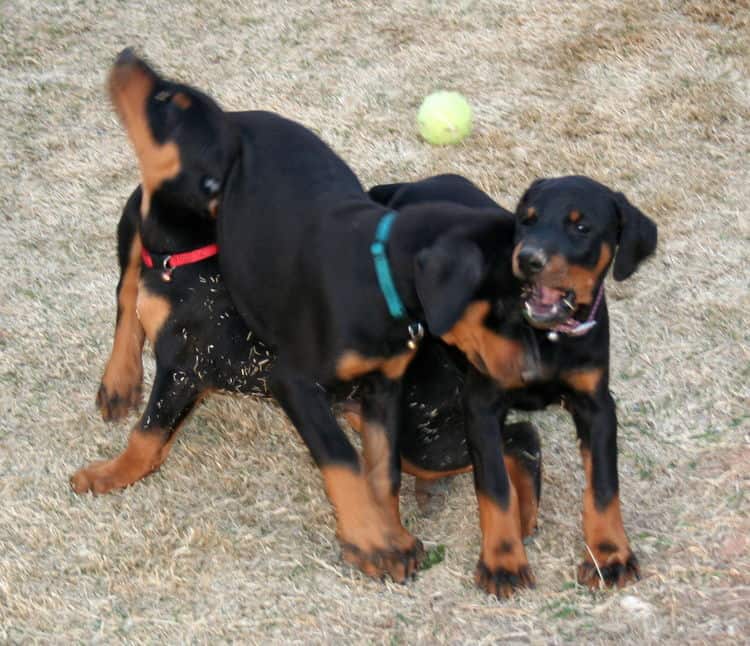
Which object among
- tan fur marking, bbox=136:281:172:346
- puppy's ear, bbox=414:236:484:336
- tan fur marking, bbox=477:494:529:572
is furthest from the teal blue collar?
tan fur marking, bbox=136:281:172:346

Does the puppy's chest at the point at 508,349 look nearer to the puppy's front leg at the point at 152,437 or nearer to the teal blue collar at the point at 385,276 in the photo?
the teal blue collar at the point at 385,276

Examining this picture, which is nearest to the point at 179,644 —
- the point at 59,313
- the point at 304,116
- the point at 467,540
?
the point at 467,540

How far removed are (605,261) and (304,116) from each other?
3.30 m

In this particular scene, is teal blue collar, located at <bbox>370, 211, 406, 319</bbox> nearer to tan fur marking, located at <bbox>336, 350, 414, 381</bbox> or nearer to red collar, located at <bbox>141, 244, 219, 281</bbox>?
tan fur marking, located at <bbox>336, 350, 414, 381</bbox>

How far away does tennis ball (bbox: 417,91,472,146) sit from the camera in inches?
232

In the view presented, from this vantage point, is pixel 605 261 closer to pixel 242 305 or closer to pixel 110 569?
pixel 242 305

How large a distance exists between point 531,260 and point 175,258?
51.8 inches

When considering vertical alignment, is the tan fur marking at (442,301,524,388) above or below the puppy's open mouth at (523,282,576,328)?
below

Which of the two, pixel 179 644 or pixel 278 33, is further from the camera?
pixel 278 33

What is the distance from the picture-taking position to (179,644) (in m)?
3.29

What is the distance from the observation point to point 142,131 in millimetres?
3973

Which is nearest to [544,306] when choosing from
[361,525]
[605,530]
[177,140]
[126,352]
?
[605,530]

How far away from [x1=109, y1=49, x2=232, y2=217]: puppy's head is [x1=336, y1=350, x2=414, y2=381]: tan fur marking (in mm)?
846

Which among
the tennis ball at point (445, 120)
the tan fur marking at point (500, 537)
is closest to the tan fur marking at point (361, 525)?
the tan fur marking at point (500, 537)
